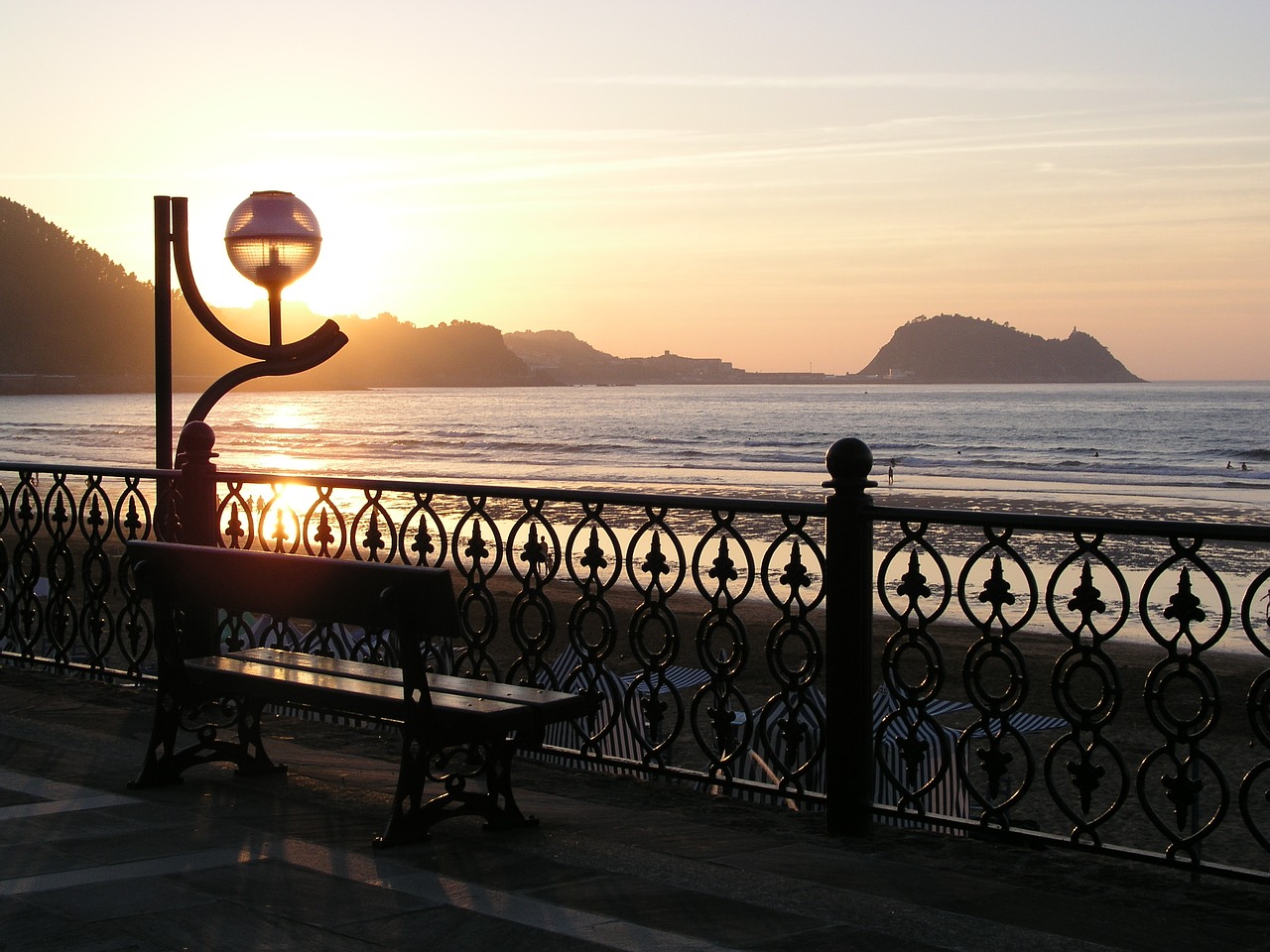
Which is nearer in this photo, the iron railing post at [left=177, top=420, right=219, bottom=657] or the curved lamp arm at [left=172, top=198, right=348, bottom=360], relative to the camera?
the iron railing post at [left=177, top=420, right=219, bottom=657]

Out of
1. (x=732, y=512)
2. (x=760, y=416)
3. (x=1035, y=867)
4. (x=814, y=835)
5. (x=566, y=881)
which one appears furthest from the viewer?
(x=760, y=416)

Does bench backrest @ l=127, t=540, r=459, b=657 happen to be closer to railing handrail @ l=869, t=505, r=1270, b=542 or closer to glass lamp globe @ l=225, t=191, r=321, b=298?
railing handrail @ l=869, t=505, r=1270, b=542

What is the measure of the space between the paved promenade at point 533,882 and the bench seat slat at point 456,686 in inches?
18.0

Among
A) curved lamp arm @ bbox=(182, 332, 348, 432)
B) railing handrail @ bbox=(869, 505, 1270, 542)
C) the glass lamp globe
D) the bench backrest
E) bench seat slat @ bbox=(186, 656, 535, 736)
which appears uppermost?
the glass lamp globe

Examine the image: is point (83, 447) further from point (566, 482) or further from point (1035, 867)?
point (1035, 867)

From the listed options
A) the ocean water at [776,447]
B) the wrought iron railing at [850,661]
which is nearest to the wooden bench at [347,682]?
the wrought iron railing at [850,661]

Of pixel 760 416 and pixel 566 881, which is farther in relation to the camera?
pixel 760 416

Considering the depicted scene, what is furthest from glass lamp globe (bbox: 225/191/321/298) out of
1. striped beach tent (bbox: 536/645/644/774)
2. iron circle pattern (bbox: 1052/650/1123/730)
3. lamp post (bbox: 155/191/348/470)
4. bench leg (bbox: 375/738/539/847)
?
iron circle pattern (bbox: 1052/650/1123/730)

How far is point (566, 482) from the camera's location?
39750 mm

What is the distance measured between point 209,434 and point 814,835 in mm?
3809

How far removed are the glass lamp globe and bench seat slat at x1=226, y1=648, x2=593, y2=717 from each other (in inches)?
146

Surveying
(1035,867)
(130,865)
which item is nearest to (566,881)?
(130,865)

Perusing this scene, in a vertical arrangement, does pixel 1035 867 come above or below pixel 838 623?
below

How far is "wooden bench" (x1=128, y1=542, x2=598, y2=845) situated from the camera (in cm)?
449
